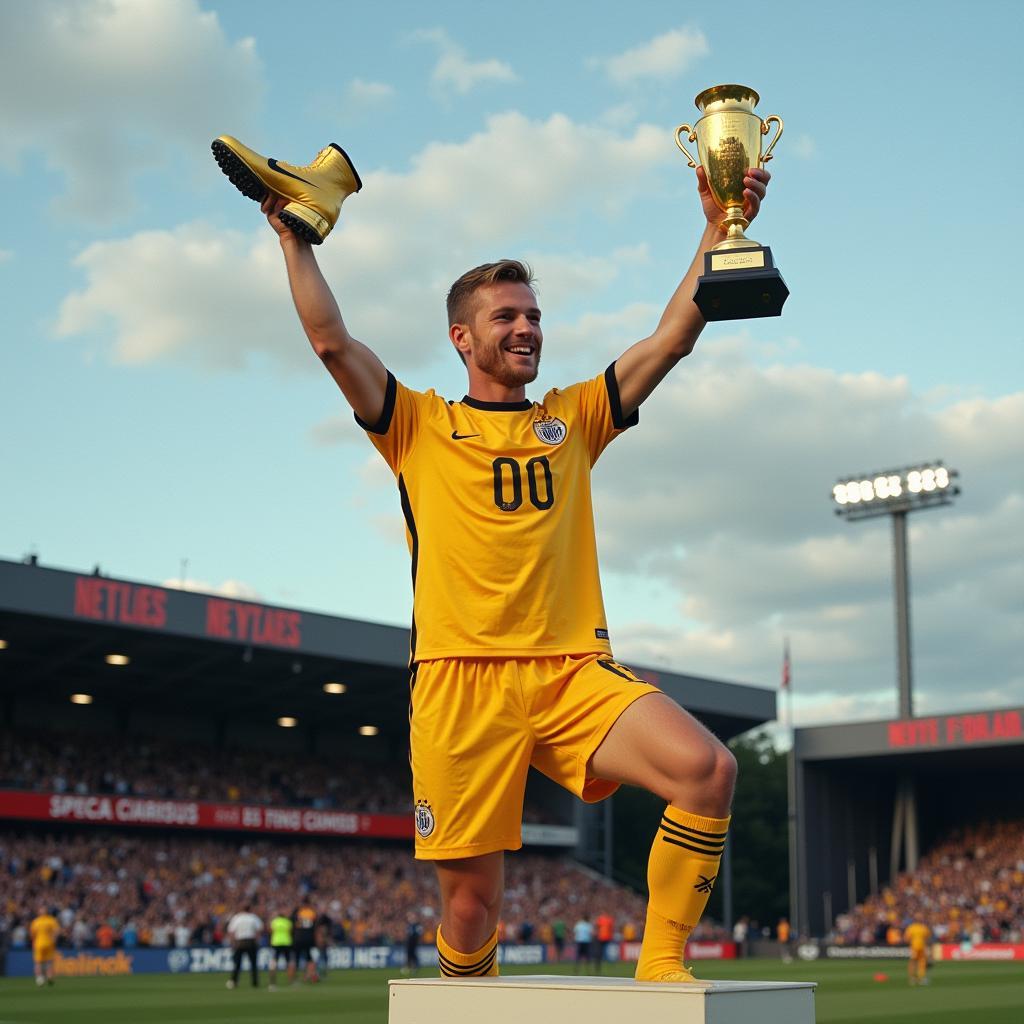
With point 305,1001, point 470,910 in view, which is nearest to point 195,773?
point 305,1001

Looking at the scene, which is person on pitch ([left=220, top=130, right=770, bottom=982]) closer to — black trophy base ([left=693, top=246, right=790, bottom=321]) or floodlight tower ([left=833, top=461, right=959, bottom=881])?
black trophy base ([left=693, top=246, right=790, bottom=321])

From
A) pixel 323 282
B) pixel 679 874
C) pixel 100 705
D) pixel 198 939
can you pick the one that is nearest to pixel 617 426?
pixel 323 282

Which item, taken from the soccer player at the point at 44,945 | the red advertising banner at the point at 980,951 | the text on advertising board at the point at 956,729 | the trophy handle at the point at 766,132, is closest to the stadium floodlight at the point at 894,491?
the text on advertising board at the point at 956,729

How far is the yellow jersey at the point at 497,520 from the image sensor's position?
4.50 metres

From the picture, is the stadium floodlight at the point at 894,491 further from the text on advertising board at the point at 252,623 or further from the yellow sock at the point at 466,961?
the yellow sock at the point at 466,961

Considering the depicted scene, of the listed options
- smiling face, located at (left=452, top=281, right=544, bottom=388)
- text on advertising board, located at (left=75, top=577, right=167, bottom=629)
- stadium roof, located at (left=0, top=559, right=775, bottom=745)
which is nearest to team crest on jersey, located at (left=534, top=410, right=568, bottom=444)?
smiling face, located at (left=452, top=281, right=544, bottom=388)

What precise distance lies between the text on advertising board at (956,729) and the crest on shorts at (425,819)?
39.1 m

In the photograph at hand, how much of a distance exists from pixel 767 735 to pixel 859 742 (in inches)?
1414

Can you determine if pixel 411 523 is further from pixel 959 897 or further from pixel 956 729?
pixel 959 897

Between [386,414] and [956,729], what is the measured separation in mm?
39949

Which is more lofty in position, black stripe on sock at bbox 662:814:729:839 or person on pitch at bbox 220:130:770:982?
person on pitch at bbox 220:130:770:982

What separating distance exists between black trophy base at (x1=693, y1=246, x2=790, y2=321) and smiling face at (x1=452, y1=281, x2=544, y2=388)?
23.6 inches

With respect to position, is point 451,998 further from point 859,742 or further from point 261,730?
point 859,742

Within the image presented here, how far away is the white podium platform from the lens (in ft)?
11.5
